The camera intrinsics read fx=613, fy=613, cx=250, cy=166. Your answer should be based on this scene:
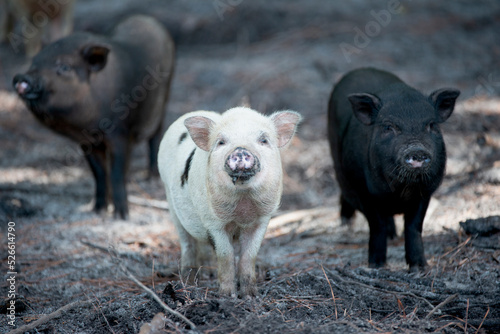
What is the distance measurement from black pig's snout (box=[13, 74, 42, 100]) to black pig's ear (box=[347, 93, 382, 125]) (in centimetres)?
324

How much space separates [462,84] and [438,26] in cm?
272

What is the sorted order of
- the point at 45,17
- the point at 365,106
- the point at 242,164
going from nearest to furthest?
the point at 242,164, the point at 365,106, the point at 45,17

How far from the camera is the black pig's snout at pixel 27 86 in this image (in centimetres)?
589

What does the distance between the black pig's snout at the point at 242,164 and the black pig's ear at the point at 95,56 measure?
11.4 feet

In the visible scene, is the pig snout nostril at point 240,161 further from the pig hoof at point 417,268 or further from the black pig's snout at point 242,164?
the pig hoof at point 417,268

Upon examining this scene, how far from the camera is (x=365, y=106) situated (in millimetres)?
4434

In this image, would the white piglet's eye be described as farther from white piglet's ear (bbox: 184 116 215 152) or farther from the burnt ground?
the burnt ground

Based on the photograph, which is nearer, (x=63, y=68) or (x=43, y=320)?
(x=43, y=320)

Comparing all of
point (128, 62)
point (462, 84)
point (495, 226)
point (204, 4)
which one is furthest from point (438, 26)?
point (495, 226)

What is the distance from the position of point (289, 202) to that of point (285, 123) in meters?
3.02

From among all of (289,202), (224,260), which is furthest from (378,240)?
(289,202)

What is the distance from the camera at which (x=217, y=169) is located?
135 inches

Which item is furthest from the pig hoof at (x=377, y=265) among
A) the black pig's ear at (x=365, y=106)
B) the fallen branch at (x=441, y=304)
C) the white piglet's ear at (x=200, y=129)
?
the white piglet's ear at (x=200, y=129)

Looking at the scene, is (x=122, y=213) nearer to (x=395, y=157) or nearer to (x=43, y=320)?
(x=43, y=320)
